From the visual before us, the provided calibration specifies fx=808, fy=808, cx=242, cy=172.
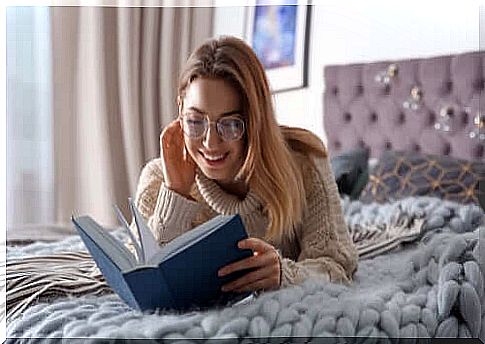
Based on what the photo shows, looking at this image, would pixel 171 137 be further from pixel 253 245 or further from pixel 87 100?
pixel 87 100

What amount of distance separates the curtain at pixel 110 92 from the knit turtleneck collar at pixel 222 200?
1.03 ft

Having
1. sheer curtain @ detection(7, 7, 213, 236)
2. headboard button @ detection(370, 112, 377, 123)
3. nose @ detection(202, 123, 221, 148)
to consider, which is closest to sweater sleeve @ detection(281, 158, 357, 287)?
nose @ detection(202, 123, 221, 148)

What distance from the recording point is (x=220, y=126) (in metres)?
1.24

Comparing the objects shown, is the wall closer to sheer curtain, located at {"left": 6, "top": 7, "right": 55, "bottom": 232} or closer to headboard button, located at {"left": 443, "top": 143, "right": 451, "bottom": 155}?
headboard button, located at {"left": 443, "top": 143, "right": 451, "bottom": 155}

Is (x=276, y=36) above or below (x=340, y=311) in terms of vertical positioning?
above

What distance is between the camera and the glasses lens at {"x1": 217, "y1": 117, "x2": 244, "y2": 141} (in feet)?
4.07

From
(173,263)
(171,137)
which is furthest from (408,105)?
(173,263)

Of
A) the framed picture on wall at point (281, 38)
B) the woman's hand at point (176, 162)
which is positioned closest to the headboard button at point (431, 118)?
the framed picture on wall at point (281, 38)

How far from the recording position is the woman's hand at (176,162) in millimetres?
1306

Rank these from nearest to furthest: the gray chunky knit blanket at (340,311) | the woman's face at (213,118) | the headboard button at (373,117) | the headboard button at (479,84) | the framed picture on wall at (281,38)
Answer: the gray chunky knit blanket at (340,311)
the woman's face at (213,118)
the framed picture on wall at (281,38)
the headboard button at (479,84)
the headboard button at (373,117)

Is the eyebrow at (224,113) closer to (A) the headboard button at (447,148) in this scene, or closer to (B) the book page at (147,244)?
(B) the book page at (147,244)

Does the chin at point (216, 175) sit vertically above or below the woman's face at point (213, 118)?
below

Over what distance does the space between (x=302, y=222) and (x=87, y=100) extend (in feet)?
2.42

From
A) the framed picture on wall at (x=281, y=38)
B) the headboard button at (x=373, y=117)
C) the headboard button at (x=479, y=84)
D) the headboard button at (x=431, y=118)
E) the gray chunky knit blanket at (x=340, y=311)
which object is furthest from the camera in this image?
the headboard button at (x=373, y=117)
